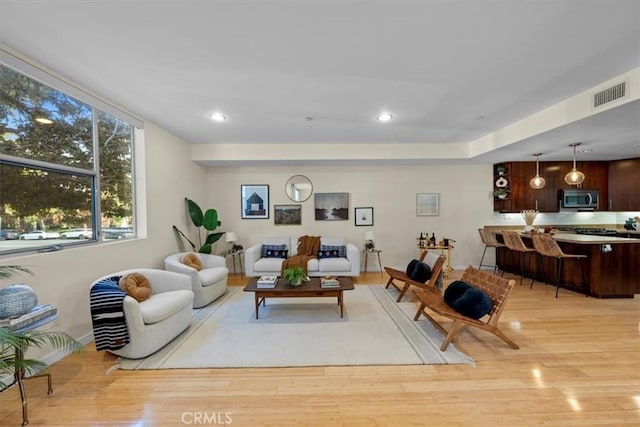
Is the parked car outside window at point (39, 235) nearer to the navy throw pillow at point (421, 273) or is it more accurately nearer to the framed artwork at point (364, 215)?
the navy throw pillow at point (421, 273)

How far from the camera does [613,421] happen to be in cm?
179

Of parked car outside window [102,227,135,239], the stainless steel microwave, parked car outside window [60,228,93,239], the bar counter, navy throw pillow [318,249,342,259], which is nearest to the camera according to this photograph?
parked car outside window [60,228,93,239]

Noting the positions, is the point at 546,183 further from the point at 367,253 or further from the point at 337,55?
the point at 337,55

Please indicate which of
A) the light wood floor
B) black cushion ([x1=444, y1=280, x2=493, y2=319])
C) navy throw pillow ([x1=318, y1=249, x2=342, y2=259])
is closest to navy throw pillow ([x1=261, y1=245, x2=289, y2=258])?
navy throw pillow ([x1=318, y1=249, x2=342, y2=259])

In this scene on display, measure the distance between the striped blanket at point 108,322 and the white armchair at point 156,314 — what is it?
23 mm

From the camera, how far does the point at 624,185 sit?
5711 mm

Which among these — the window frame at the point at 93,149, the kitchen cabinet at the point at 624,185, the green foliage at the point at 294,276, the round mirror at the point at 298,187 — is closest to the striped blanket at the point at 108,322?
the window frame at the point at 93,149

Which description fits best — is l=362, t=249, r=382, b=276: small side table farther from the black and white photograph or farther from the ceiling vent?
the ceiling vent

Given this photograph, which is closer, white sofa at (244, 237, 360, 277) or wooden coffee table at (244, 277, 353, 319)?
wooden coffee table at (244, 277, 353, 319)

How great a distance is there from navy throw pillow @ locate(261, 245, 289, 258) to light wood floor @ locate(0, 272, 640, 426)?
116 inches

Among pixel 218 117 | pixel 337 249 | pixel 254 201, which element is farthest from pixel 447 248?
pixel 218 117

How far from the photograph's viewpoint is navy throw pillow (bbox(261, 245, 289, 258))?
5.28 metres

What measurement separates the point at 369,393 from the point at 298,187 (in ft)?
14.8

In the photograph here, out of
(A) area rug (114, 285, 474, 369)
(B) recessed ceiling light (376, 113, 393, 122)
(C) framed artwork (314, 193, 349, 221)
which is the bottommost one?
(A) area rug (114, 285, 474, 369)
